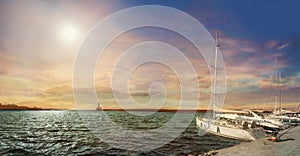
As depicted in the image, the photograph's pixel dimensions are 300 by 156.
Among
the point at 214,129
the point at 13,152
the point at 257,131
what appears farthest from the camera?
the point at 214,129

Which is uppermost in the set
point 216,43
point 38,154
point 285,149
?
point 216,43

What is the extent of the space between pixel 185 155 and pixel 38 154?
18086mm

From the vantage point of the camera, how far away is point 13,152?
3300 centimetres

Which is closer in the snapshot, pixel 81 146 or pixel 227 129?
pixel 81 146

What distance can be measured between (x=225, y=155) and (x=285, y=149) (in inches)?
217

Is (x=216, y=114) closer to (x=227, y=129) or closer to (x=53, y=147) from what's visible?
(x=227, y=129)

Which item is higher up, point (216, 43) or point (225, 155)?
point (216, 43)

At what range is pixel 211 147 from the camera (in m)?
36.7

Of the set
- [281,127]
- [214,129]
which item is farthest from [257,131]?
[281,127]

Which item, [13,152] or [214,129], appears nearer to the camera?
[13,152]

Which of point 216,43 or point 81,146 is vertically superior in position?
point 216,43

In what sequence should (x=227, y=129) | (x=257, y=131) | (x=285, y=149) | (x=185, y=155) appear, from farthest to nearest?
(x=227, y=129), (x=257, y=131), (x=185, y=155), (x=285, y=149)

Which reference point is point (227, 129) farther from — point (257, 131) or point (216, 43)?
point (216, 43)

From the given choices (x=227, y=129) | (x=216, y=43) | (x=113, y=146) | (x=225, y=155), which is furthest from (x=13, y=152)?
(x=216, y=43)
